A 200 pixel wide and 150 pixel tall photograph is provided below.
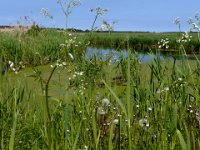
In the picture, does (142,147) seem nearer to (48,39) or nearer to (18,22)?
(48,39)

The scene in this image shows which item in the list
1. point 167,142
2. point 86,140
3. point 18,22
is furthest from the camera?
point 18,22

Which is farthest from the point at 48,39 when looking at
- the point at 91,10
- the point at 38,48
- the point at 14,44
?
the point at 91,10

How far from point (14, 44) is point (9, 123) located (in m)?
11.5

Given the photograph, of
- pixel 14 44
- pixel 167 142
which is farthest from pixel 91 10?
pixel 14 44

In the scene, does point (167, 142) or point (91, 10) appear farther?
point (91, 10)

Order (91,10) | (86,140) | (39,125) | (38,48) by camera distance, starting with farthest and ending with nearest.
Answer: (38,48), (91,10), (39,125), (86,140)

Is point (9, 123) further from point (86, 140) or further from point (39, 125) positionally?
point (86, 140)

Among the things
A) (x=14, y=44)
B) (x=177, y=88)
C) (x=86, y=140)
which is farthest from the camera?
(x=14, y=44)

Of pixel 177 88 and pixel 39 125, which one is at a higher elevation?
pixel 177 88

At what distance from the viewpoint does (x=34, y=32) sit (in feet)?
63.6

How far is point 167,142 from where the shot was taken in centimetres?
201

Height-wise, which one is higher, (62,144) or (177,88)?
(177,88)

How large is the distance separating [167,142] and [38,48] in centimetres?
1317

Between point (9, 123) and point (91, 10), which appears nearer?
point (9, 123)
